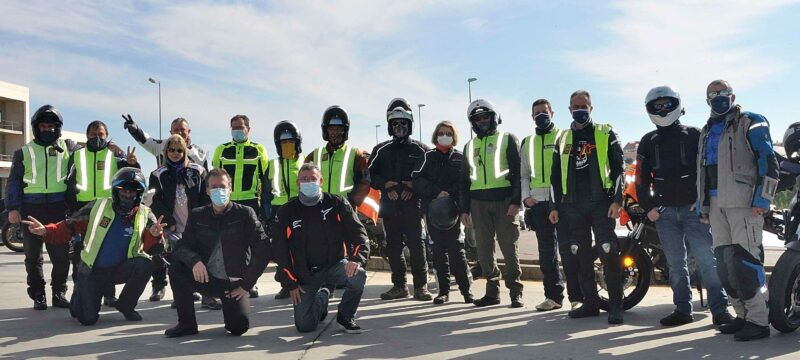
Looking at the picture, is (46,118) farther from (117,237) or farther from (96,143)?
(117,237)

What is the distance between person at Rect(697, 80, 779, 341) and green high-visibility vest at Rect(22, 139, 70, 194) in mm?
6134

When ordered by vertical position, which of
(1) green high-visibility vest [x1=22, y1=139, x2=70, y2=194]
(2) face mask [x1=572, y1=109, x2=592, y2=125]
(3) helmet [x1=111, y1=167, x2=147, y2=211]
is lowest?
(3) helmet [x1=111, y1=167, x2=147, y2=211]

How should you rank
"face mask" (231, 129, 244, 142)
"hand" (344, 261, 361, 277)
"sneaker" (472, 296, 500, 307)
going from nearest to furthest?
"hand" (344, 261, 361, 277) < "sneaker" (472, 296, 500, 307) < "face mask" (231, 129, 244, 142)

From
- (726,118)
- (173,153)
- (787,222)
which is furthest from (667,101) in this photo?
(173,153)

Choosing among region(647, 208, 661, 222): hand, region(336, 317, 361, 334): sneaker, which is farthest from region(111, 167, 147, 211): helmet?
region(647, 208, 661, 222): hand

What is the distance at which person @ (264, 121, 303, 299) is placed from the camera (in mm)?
7414

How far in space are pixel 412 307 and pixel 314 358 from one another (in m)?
2.36

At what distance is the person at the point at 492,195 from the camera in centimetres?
679

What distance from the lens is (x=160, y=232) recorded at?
6.34m

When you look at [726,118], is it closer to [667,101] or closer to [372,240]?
[667,101]

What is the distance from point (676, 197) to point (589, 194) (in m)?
0.73

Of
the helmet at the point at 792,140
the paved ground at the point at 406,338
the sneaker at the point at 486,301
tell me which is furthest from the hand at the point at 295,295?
the helmet at the point at 792,140

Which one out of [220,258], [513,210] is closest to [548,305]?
[513,210]

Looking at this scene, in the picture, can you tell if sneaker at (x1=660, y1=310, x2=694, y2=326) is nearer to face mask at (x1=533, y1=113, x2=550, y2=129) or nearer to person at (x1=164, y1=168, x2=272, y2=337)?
face mask at (x1=533, y1=113, x2=550, y2=129)
